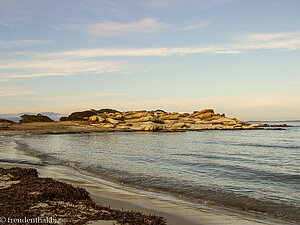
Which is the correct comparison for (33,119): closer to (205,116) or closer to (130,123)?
(130,123)

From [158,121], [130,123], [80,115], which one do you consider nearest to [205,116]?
[158,121]

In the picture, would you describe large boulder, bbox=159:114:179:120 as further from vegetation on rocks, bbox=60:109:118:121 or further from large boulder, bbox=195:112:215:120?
vegetation on rocks, bbox=60:109:118:121

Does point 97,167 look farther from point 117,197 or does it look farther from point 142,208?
point 142,208

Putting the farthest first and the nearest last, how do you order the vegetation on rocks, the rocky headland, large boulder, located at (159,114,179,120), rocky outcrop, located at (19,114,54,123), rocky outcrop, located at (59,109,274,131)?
large boulder, located at (159,114,179,120)
the vegetation on rocks
rocky outcrop, located at (19,114,54,123)
rocky outcrop, located at (59,109,274,131)
the rocky headland

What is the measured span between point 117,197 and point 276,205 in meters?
4.91

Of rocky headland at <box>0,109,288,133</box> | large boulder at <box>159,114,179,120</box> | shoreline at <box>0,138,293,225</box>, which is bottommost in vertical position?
shoreline at <box>0,138,293,225</box>

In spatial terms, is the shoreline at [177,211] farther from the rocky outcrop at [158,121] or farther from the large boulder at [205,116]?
the large boulder at [205,116]

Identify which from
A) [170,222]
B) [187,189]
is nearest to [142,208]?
[170,222]

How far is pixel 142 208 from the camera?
6.52 metres

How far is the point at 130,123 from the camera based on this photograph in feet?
188

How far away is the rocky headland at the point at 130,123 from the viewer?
51.6 m

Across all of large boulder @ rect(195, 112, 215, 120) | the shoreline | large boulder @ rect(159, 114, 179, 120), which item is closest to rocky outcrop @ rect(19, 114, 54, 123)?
large boulder @ rect(159, 114, 179, 120)

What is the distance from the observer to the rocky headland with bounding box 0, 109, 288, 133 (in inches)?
2031

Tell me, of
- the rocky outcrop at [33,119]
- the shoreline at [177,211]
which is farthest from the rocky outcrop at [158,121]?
the shoreline at [177,211]
